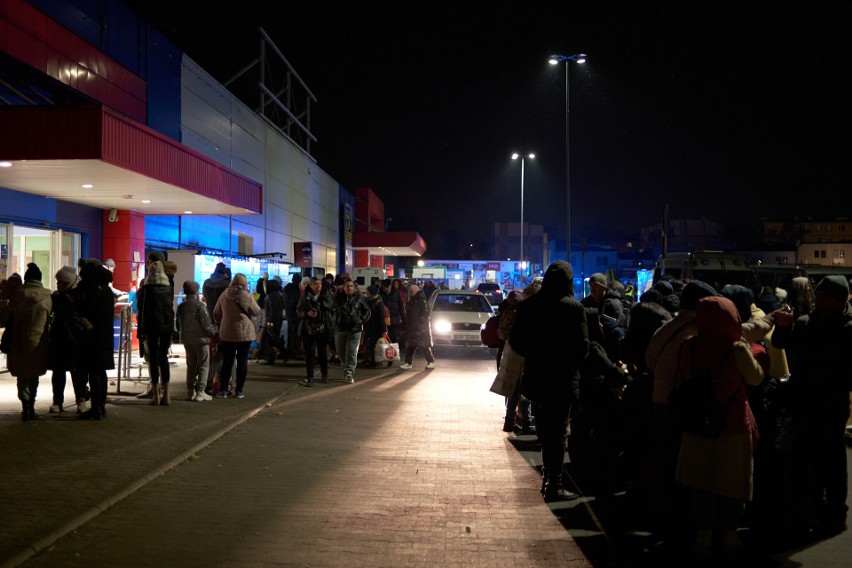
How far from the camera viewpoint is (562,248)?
9994cm

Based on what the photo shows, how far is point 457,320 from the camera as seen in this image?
18.3 m

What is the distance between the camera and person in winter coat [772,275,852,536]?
512 centimetres

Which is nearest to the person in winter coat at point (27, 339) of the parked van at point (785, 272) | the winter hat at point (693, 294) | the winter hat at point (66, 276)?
the winter hat at point (66, 276)

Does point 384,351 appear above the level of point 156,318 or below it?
below

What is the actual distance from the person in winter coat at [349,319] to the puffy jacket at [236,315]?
8.15 feet

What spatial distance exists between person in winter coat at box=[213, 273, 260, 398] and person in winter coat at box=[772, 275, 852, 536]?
24.7ft

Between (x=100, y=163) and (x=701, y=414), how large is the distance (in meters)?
10.4

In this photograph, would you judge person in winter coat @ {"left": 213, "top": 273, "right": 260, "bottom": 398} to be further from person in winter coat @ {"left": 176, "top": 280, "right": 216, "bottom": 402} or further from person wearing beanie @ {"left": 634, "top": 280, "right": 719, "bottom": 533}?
person wearing beanie @ {"left": 634, "top": 280, "right": 719, "bottom": 533}

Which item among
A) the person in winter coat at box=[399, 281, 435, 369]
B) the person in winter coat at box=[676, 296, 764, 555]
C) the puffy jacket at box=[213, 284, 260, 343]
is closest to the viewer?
the person in winter coat at box=[676, 296, 764, 555]

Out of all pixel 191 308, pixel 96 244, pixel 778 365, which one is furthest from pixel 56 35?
pixel 778 365

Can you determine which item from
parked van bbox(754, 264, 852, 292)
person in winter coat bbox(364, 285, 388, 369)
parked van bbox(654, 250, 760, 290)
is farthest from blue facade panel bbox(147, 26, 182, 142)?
parked van bbox(754, 264, 852, 292)

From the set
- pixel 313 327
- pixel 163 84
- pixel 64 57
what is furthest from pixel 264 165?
pixel 313 327

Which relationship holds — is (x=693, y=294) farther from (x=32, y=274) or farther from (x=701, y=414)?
(x=32, y=274)

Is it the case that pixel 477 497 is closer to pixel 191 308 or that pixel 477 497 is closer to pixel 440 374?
pixel 191 308
